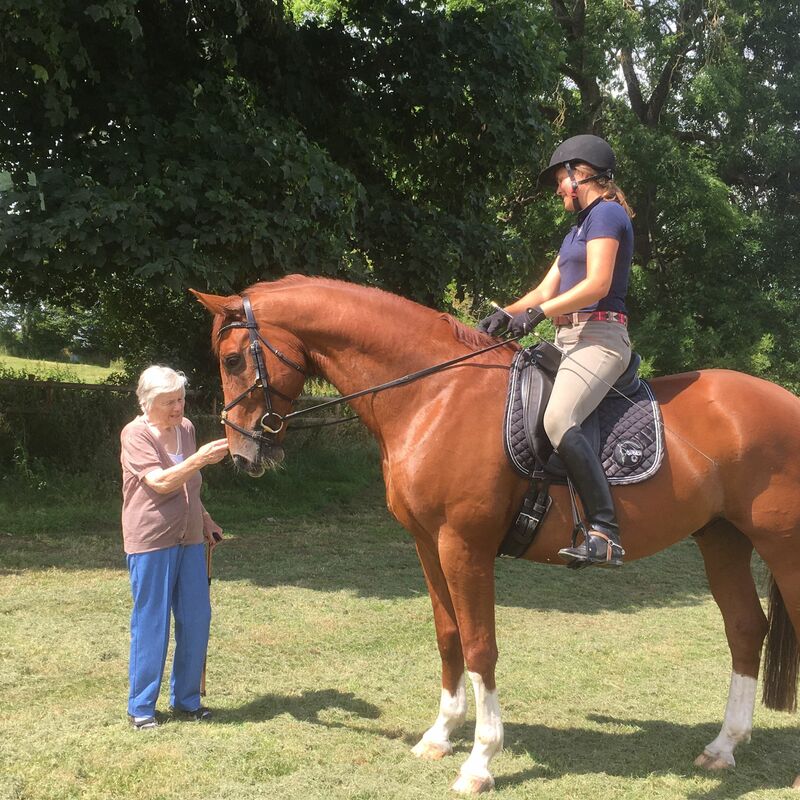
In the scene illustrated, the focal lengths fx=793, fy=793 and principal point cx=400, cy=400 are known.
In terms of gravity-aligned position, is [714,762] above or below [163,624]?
below

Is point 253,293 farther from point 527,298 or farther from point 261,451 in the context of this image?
point 527,298

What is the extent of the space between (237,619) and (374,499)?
6.09 metres

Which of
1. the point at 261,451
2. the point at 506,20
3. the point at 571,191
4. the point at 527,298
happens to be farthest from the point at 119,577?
the point at 506,20

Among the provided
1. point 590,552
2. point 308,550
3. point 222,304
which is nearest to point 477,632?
point 590,552

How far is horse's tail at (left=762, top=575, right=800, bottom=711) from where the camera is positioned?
13.6 feet

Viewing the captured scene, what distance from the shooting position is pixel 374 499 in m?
12.5

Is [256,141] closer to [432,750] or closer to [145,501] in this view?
[145,501]

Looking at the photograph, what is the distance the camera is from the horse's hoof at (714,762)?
13.3 ft

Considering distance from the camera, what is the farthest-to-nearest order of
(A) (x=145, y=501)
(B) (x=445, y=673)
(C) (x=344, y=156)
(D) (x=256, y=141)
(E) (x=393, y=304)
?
(C) (x=344, y=156)
(D) (x=256, y=141)
(A) (x=145, y=501)
(B) (x=445, y=673)
(E) (x=393, y=304)

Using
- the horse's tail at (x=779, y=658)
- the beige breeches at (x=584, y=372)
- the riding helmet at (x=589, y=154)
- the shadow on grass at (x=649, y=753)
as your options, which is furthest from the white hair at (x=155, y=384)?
the horse's tail at (x=779, y=658)

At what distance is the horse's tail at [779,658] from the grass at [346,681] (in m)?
0.28

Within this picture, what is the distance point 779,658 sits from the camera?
4.26 metres

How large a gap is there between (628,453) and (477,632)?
1.10 metres

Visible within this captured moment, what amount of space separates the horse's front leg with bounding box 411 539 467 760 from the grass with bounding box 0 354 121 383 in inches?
363
